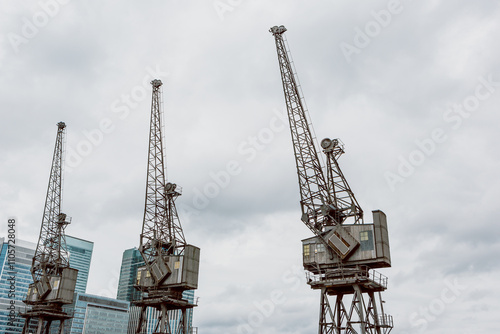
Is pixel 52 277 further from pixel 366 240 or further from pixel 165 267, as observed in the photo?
pixel 366 240

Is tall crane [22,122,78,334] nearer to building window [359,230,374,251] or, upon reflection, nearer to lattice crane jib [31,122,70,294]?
lattice crane jib [31,122,70,294]

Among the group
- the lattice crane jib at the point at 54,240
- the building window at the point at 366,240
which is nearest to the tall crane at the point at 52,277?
the lattice crane jib at the point at 54,240

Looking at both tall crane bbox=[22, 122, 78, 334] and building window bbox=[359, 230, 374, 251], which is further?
tall crane bbox=[22, 122, 78, 334]

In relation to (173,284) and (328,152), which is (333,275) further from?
(173,284)

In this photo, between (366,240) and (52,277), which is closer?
(366,240)

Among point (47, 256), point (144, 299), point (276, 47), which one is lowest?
point (144, 299)

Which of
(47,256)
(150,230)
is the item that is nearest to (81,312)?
(47,256)

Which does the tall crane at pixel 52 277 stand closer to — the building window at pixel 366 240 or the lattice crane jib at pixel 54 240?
the lattice crane jib at pixel 54 240

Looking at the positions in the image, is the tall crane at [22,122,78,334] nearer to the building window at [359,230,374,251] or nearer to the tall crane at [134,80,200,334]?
the tall crane at [134,80,200,334]

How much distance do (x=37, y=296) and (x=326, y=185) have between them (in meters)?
60.9

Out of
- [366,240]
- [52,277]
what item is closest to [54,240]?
[52,277]

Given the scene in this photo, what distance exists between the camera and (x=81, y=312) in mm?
197000

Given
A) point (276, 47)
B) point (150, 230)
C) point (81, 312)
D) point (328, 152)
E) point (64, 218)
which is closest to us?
point (328, 152)

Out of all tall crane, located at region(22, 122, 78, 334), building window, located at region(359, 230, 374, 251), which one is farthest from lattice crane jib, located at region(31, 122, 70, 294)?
building window, located at region(359, 230, 374, 251)
